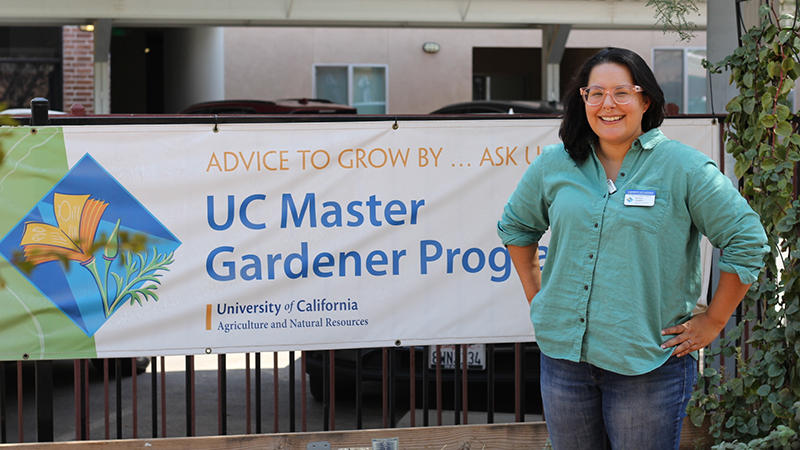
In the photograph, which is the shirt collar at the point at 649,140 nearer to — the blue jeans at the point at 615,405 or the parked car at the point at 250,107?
the blue jeans at the point at 615,405

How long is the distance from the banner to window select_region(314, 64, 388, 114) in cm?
1331

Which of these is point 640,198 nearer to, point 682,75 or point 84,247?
point 84,247

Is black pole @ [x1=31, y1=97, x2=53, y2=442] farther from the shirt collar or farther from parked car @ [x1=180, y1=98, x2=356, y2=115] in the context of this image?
parked car @ [x1=180, y1=98, x2=356, y2=115]

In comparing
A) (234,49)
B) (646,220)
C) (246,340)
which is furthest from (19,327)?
(234,49)

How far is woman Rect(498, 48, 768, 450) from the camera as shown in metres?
2.25

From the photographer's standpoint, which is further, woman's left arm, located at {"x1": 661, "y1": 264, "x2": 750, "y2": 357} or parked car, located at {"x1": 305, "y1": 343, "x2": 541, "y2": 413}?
parked car, located at {"x1": 305, "y1": 343, "x2": 541, "y2": 413}

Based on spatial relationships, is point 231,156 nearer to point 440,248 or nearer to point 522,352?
point 440,248

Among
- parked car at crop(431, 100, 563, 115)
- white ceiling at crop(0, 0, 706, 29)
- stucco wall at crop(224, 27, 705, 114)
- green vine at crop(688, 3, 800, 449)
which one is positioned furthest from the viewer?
stucco wall at crop(224, 27, 705, 114)

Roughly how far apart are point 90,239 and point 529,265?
6.73 ft

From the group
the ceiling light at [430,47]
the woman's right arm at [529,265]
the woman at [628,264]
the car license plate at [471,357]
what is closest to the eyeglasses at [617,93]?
the woman at [628,264]

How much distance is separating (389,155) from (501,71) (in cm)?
1776

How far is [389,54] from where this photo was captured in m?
17.3

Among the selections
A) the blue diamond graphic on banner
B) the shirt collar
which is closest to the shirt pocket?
the shirt collar

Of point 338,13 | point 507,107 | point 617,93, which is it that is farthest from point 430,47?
point 617,93
